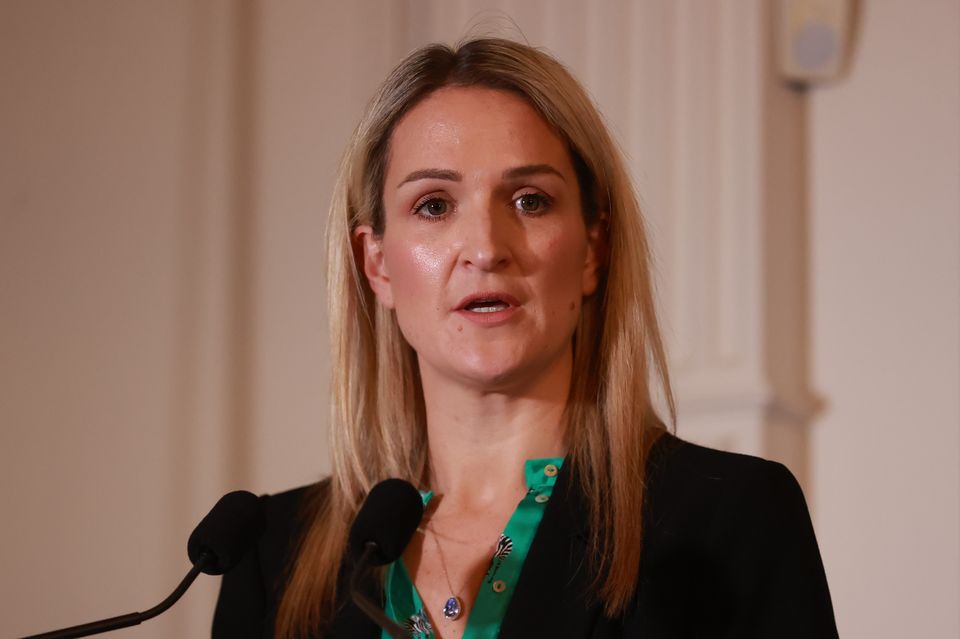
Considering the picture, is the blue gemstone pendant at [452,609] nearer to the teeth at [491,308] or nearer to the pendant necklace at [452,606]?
the pendant necklace at [452,606]

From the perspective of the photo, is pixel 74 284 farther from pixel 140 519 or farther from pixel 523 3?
pixel 523 3

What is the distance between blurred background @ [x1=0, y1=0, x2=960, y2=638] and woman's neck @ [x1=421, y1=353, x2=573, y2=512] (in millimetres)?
1158

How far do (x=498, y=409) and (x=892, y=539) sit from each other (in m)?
1.34

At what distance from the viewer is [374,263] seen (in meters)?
2.62

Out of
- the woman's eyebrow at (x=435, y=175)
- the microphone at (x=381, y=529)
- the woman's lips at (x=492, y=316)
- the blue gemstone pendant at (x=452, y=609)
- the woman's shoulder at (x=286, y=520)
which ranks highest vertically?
the woman's eyebrow at (x=435, y=175)

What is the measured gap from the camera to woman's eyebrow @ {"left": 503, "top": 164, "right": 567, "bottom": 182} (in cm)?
234

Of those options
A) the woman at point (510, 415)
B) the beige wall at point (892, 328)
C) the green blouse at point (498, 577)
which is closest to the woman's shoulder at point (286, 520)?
the woman at point (510, 415)

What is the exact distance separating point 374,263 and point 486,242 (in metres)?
0.40

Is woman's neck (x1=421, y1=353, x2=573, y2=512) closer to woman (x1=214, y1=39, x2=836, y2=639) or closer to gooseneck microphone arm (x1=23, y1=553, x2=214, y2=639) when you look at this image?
woman (x1=214, y1=39, x2=836, y2=639)

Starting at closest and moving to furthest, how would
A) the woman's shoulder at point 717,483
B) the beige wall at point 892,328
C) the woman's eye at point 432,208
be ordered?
the woman's shoulder at point 717,483, the woman's eye at point 432,208, the beige wall at point 892,328

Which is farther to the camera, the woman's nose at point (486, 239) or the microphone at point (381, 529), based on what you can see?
the woman's nose at point (486, 239)

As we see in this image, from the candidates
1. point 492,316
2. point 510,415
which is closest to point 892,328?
point 510,415

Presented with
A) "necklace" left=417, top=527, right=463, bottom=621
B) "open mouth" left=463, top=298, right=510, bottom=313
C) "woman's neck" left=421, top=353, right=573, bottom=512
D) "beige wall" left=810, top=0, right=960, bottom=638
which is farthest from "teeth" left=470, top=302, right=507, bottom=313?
"beige wall" left=810, top=0, right=960, bottom=638

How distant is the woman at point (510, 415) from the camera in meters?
2.15
